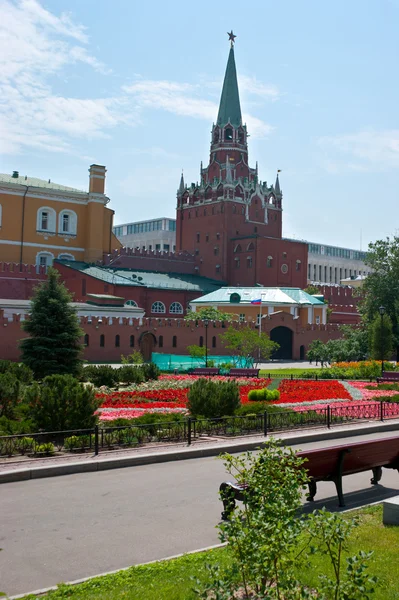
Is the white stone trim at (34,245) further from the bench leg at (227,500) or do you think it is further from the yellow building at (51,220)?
the bench leg at (227,500)

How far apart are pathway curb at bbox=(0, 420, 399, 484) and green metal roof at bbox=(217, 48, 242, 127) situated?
197 feet

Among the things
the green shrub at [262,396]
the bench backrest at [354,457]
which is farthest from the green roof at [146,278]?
the bench backrest at [354,457]

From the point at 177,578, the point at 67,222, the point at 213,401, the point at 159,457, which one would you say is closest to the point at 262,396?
the point at 213,401

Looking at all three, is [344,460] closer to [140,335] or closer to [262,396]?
Result: [262,396]

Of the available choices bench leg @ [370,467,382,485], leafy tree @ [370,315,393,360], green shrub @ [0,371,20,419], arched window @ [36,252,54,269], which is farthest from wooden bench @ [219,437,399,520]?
arched window @ [36,252,54,269]

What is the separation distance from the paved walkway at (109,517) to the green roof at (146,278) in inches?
1746

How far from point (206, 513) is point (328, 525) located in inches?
157

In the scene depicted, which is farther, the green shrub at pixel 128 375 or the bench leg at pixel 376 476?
the green shrub at pixel 128 375

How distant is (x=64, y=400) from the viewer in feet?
41.1

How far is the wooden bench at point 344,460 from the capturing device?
8.02 meters

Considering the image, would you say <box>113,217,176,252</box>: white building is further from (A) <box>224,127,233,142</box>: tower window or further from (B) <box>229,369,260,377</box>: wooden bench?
(B) <box>229,369,260,377</box>: wooden bench

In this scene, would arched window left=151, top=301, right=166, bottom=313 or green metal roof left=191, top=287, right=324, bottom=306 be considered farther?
arched window left=151, top=301, right=166, bottom=313

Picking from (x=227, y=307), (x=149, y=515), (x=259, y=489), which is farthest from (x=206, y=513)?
(x=227, y=307)

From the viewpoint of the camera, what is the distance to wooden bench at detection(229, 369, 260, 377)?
3089 centimetres
